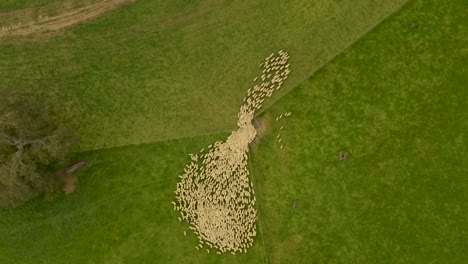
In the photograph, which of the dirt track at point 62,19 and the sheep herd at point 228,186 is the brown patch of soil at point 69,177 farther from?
the dirt track at point 62,19

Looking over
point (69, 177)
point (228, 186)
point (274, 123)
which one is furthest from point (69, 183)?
point (274, 123)

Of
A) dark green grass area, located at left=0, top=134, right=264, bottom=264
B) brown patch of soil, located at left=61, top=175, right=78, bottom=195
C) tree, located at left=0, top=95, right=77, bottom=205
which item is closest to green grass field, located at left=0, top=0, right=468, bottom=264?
dark green grass area, located at left=0, top=134, right=264, bottom=264

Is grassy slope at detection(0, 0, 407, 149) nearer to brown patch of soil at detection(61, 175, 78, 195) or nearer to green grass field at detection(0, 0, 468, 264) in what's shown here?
green grass field at detection(0, 0, 468, 264)

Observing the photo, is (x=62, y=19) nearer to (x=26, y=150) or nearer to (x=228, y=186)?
(x=26, y=150)

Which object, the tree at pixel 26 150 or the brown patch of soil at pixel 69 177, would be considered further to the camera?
the brown patch of soil at pixel 69 177

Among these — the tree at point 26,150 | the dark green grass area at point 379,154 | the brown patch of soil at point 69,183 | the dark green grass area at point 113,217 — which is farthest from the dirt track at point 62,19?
the dark green grass area at point 379,154

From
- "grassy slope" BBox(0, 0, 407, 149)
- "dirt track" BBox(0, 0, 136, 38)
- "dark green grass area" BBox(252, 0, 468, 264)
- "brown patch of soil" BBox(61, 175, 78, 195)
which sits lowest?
"dark green grass area" BBox(252, 0, 468, 264)
